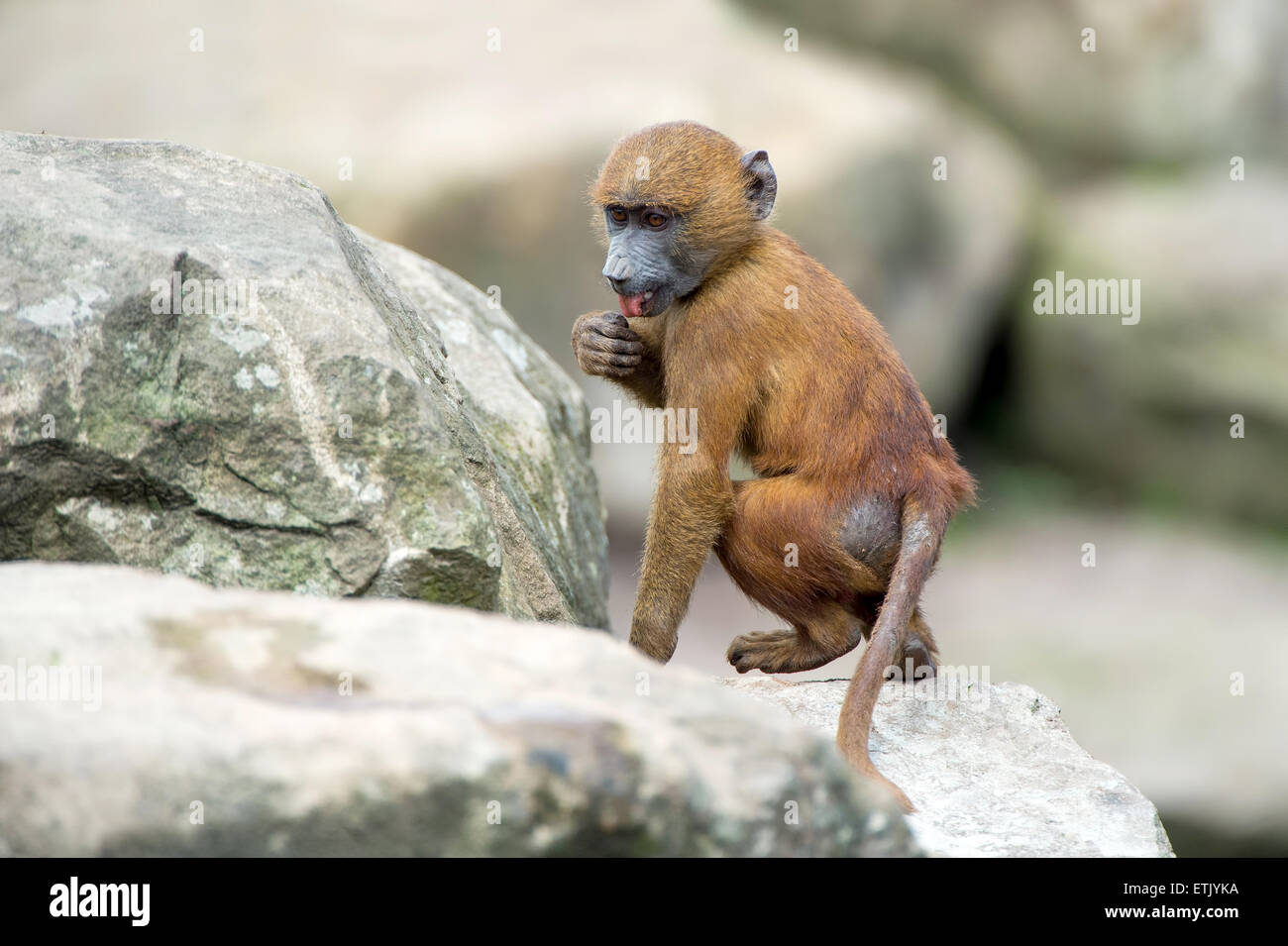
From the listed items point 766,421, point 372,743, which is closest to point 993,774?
point 766,421

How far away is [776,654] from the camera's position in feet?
20.7

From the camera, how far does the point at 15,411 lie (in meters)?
4.40

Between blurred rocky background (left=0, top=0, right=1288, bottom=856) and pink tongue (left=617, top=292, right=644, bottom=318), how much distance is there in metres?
7.05

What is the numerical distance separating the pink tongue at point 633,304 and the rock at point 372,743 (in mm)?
2812

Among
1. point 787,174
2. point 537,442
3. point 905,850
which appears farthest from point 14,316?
point 787,174

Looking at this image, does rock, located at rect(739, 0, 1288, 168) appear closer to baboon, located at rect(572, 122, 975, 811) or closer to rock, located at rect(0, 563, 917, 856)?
baboon, located at rect(572, 122, 975, 811)

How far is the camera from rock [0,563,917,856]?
2814 mm

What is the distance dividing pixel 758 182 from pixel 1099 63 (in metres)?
9.26

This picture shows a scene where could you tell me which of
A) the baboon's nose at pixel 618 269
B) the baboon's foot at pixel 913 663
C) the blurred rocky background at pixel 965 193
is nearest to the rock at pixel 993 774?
the baboon's foot at pixel 913 663

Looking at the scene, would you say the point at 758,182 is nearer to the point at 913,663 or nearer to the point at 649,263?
the point at 649,263

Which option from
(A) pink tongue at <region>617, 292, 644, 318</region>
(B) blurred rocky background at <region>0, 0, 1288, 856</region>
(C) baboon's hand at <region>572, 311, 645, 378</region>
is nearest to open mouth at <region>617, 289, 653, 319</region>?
(A) pink tongue at <region>617, 292, 644, 318</region>

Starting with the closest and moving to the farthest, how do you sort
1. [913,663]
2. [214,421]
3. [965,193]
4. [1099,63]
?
[214,421] → [913,663] → [1099,63] → [965,193]

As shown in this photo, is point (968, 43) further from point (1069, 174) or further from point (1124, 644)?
point (1124, 644)

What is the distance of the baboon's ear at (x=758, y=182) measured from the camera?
20.5 feet
